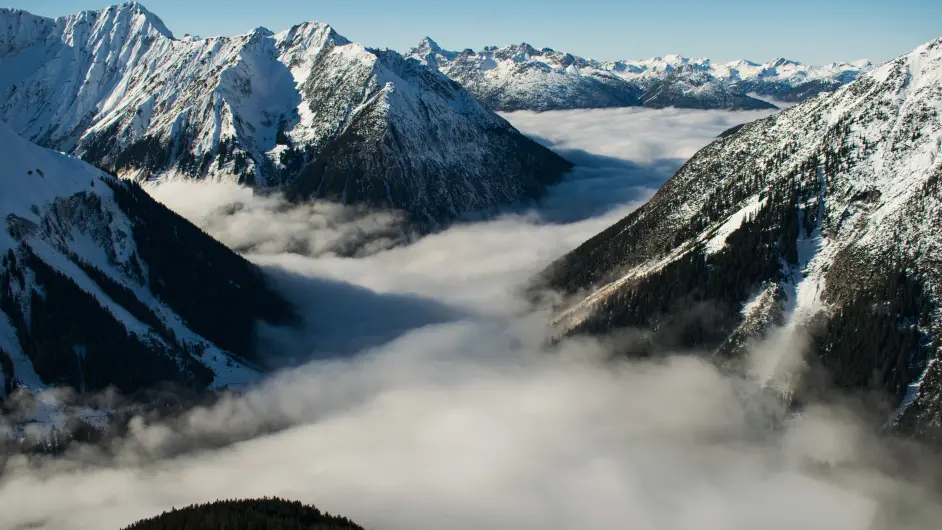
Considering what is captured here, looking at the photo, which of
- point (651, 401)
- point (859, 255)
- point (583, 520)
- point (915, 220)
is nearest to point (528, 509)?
point (583, 520)

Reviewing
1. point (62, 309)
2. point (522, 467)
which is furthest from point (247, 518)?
point (62, 309)

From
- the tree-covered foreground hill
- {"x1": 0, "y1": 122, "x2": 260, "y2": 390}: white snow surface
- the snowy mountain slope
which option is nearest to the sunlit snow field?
the snowy mountain slope

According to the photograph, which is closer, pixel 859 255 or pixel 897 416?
pixel 897 416

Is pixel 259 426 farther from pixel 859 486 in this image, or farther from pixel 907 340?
pixel 907 340

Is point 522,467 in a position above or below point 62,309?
below

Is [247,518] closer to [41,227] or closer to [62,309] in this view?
[62,309]

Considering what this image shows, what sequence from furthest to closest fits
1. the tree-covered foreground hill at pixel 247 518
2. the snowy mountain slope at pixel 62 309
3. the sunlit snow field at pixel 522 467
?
1. the snowy mountain slope at pixel 62 309
2. the sunlit snow field at pixel 522 467
3. the tree-covered foreground hill at pixel 247 518

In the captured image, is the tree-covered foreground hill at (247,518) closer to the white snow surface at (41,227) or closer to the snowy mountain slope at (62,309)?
the snowy mountain slope at (62,309)

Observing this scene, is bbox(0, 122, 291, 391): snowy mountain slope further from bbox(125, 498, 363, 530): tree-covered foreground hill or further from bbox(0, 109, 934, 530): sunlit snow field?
bbox(125, 498, 363, 530): tree-covered foreground hill

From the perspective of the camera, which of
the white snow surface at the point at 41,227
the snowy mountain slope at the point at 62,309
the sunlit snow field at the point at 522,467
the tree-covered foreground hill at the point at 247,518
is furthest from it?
the white snow surface at the point at 41,227

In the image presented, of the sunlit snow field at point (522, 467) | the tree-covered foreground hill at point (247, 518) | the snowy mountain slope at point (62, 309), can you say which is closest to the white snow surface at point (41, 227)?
the snowy mountain slope at point (62, 309)

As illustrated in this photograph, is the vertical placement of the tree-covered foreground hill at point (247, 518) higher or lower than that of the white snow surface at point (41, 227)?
lower
